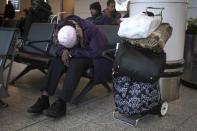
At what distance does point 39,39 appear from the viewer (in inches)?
173

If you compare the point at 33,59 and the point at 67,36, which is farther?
the point at 33,59

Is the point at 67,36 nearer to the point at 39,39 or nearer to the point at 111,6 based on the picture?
the point at 39,39

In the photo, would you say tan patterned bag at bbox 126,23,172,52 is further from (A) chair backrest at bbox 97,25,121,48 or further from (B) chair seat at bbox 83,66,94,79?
(A) chair backrest at bbox 97,25,121,48

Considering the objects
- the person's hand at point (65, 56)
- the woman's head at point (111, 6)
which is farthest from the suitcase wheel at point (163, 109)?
the woman's head at point (111, 6)

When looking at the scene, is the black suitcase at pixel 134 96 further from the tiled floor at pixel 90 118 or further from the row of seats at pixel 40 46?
the row of seats at pixel 40 46

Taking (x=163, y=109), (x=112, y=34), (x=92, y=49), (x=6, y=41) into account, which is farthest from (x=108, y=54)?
(x=6, y=41)

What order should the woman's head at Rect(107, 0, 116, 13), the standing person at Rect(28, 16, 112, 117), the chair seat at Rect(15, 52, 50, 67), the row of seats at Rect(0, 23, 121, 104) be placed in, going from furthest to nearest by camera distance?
the woman's head at Rect(107, 0, 116, 13) < the row of seats at Rect(0, 23, 121, 104) < the chair seat at Rect(15, 52, 50, 67) < the standing person at Rect(28, 16, 112, 117)

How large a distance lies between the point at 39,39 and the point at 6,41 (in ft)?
3.76

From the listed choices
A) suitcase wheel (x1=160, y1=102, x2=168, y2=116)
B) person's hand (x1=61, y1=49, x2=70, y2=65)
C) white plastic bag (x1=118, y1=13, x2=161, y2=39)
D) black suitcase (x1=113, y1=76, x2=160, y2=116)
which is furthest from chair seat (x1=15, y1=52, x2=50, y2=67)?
suitcase wheel (x1=160, y1=102, x2=168, y2=116)

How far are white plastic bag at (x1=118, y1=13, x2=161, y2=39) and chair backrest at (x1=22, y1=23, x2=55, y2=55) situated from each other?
1664 millimetres

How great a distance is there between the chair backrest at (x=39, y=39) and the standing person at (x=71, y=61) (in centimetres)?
101

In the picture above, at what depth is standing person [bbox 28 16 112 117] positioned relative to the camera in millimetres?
3027

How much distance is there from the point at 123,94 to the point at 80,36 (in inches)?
30.1

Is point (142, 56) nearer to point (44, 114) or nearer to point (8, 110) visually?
point (44, 114)
